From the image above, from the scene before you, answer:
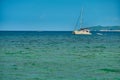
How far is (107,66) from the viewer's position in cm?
2358

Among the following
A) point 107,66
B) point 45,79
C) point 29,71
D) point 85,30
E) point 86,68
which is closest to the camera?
point 45,79

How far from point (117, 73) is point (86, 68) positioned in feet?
7.84

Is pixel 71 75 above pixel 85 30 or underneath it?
above

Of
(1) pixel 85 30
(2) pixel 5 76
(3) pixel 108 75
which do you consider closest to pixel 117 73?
(3) pixel 108 75

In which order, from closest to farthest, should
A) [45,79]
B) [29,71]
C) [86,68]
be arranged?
[45,79]
[29,71]
[86,68]

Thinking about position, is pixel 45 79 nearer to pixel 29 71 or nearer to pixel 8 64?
pixel 29 71

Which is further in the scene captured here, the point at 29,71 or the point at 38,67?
the point at 38,67

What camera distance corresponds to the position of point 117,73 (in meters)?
20.3

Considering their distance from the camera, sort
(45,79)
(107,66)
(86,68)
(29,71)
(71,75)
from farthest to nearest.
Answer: (107,66) → (86,68) → (29,71) → (71,75) → (45,79)

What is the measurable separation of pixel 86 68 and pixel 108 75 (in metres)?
2.76

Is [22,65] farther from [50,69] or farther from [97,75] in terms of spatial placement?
[97,75]

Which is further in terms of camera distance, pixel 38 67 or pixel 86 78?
pixel 38 67

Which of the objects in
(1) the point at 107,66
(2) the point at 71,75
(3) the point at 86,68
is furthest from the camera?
(1) the point at 107,66

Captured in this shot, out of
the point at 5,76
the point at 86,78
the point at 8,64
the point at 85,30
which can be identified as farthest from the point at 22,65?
the point at 85,30
